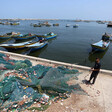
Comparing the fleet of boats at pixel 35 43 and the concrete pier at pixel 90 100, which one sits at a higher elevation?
the concrete pier at pixel 90 100

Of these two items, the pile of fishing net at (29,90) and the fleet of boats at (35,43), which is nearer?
the pile of fishing net at (29,90)

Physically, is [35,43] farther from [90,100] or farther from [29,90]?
[90,100]

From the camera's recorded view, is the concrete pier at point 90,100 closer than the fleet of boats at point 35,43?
Yes

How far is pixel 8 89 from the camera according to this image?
4.01 metres

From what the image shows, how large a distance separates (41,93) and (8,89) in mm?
1545

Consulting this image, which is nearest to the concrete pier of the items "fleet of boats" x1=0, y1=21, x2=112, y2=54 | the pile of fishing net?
the pile of fishing net

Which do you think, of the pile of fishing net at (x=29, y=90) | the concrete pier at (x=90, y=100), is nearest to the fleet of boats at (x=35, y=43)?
the pile of fishing net at (x=29, y=90)

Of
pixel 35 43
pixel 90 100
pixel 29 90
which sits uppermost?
pixel 29 90

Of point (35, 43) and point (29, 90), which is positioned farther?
point (35, 43)

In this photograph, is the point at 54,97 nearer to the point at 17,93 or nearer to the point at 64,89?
the point at 64,89

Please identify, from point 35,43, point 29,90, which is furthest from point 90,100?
point 35,43

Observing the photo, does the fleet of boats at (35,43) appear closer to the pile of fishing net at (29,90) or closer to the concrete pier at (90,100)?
the pile of fishing net at (29,90)

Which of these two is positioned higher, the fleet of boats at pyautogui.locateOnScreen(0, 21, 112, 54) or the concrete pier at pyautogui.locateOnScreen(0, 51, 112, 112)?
the concrete pier at pyautogui.locateOnScreen(0, 51, 112, 112)

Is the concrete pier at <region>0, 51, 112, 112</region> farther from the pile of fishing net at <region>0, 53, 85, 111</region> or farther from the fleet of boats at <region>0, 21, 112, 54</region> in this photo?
the fleet of boats at <region>0, 21, 112, 54</region>
